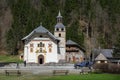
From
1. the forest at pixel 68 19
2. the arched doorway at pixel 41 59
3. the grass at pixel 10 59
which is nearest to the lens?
the arched doorway at pixel 41 59

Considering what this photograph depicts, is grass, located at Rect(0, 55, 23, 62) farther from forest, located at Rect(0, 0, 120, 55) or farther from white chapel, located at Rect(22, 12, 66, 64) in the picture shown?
white chapel, located at Rect(22, 12, 66, 64)

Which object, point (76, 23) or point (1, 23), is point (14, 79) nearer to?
point (76, 23)

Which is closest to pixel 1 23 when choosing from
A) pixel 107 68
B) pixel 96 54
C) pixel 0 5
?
pixel 0 5

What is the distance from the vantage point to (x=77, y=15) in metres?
122

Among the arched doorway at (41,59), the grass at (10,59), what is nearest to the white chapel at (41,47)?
the arched doorway at (41,59)

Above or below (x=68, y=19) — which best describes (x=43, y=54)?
below

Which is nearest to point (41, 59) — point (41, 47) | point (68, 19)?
point (41, 47)

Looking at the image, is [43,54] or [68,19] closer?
[43,54]

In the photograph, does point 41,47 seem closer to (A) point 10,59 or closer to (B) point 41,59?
(B) point 41,59

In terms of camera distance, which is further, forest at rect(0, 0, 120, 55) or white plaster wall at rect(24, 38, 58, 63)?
forest at rect(0, 0, 120, 55)

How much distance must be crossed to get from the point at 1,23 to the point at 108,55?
60.2 m

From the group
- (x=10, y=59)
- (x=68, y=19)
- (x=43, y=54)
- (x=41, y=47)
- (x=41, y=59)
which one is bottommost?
(x=41, y=59)

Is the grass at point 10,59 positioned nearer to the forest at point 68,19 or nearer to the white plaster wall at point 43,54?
the forest at point 68,19

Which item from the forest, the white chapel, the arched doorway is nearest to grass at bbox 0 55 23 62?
the forest
